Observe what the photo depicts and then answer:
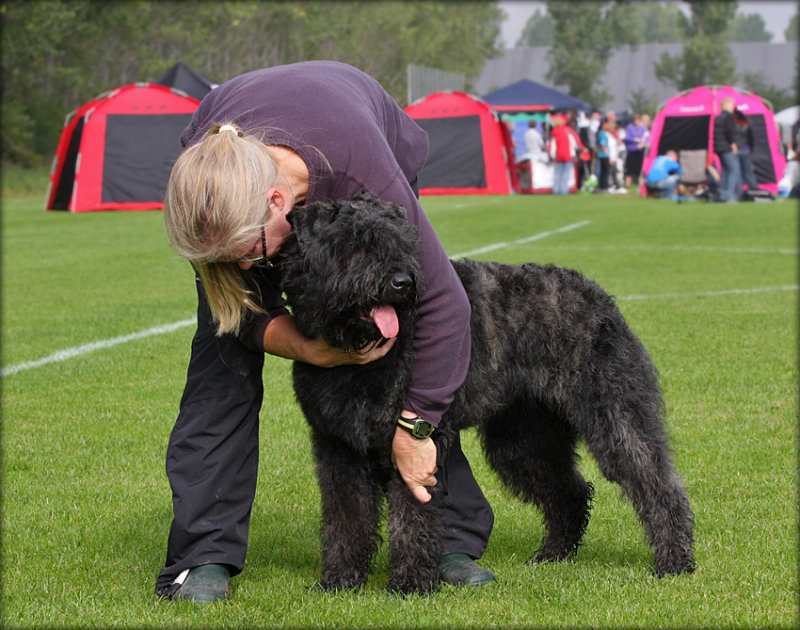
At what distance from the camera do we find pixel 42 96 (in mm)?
40781

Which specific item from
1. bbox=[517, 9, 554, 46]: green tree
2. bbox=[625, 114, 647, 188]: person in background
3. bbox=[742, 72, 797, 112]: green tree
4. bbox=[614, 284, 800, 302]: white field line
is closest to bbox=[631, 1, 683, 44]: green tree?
bbox=[517, 9, 554, 46]: green tree

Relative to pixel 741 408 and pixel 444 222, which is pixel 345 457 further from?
pixel 444 222

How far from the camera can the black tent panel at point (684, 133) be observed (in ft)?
89.9

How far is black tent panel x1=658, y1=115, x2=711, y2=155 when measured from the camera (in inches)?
1079

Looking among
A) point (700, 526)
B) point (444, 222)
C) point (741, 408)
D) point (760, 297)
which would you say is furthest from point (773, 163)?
point (700, 526)

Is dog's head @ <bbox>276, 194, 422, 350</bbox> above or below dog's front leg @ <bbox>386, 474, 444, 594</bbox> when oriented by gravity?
above

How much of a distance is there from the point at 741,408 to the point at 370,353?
364 cm

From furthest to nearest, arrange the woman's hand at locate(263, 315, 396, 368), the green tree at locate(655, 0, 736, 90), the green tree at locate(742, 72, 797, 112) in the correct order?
the green tree at locate(655, 0, 736, 90)
the green tree at locate(742, 72, 797, 112)
the woman's hand at locate(263, 315, 396, 368)

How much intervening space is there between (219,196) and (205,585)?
1.43 metres

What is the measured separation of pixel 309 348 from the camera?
128 inches

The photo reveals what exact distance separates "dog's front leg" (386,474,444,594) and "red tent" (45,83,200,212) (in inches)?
838

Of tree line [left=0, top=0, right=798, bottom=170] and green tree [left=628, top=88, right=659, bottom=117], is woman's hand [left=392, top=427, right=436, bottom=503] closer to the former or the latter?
tree line [left=0, top=0, right=798, bottom=170]

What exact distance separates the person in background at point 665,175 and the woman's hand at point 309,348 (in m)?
24.4

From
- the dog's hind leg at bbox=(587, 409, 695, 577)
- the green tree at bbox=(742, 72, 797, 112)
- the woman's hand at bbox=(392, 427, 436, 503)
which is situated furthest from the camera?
the green tree at bbox=(742, 72, 797, 112)
